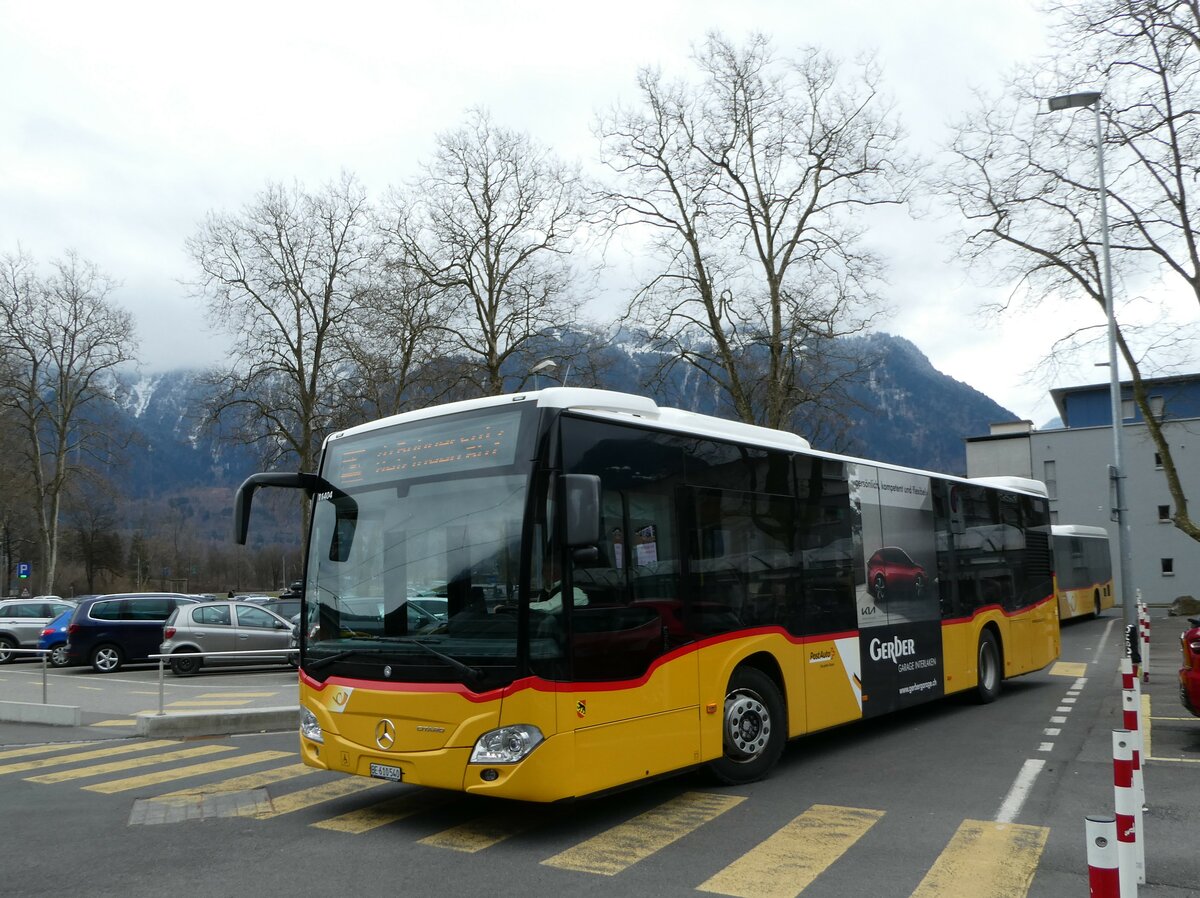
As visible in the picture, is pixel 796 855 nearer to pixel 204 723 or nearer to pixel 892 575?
pixel 892 575

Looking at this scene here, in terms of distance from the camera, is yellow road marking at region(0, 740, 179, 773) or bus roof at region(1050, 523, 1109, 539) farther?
bus roof at region(1050, 523, 1109, 539)

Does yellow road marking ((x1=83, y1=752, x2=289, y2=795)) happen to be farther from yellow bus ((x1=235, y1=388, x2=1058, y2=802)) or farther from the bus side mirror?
the bus side mirror

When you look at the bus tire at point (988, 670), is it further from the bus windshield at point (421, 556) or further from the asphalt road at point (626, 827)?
the bus windshield at point (421, 556)

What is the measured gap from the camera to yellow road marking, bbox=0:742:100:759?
37.4ft

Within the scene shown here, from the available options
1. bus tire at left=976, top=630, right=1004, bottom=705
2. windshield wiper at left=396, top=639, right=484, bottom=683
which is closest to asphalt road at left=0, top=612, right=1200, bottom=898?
windshield wiper at left=396, top=639, right=484, bottom=683

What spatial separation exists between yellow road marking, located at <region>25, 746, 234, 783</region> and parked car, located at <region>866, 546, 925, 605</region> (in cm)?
733

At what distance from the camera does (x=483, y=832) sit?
7184 millimetres

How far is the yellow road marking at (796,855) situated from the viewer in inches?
227

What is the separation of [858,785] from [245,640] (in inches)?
664

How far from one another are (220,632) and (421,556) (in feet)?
54.3

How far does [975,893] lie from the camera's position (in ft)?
18.3

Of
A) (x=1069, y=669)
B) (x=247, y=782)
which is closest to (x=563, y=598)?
(x=247, y=782)

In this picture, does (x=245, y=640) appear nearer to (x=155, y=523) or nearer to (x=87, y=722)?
(x=87, y=722)

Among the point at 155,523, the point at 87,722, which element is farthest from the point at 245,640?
the point at 155,523
